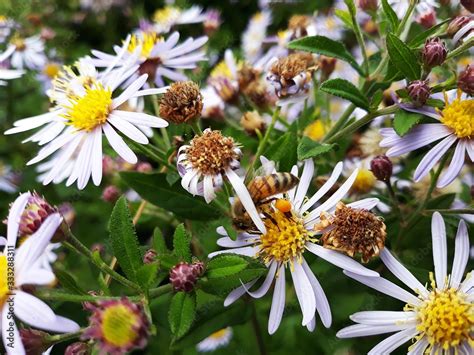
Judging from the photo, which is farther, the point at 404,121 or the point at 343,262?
the point at 404,121

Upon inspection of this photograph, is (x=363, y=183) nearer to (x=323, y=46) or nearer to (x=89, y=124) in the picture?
(x=323, y=46)

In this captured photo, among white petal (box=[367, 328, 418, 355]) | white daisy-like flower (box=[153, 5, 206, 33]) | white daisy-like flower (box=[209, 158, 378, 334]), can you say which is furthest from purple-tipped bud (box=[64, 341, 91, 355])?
white daisy-like flower (box=[153, 5, 206, 33])

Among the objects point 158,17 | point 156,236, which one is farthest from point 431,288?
point 158,17

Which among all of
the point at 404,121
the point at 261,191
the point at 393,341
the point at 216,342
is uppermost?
the point at 404,121

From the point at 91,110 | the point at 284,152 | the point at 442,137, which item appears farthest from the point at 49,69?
the point at 442,137

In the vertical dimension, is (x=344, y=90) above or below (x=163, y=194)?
above

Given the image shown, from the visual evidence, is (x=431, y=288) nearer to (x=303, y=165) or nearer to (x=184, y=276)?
(x=303, y=165)

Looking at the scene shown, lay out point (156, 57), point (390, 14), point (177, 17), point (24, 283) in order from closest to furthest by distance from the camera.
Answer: point (24, 283) → point (390, 14) → point (156, 57) → point (177, 17)

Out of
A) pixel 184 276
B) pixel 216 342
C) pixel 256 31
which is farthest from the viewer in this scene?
pixel 256 31
